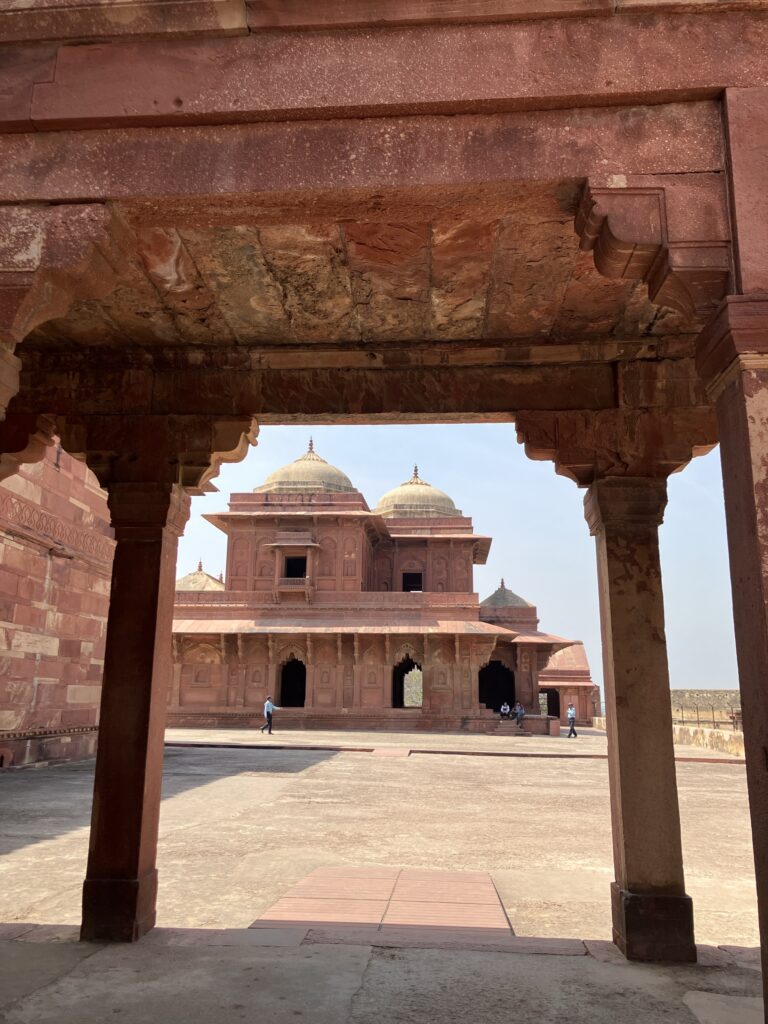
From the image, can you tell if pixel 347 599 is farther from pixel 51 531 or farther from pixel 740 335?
pixel 740 335

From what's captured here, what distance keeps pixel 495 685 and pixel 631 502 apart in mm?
30291

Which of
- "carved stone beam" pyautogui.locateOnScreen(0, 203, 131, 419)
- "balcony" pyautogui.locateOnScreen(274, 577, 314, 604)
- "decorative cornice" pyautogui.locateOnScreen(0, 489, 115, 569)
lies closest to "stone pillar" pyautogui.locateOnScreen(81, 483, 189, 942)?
"carved stone beam" pyautogui.locateOnScreen(0, 203, 131, 419)

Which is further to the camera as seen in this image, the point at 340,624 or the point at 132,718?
the point at 340,624

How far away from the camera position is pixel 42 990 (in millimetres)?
3352

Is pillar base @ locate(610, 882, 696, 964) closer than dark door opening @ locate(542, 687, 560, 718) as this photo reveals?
Yes

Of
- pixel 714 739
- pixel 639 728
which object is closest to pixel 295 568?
pixel 714 739

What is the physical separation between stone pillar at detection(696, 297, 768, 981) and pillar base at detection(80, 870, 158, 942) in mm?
3155

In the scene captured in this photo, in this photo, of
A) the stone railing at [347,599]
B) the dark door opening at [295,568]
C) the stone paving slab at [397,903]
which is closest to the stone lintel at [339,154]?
the stone paving slab at [397,903]

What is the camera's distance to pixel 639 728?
4289mm

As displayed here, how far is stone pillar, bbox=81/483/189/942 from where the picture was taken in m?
4.16

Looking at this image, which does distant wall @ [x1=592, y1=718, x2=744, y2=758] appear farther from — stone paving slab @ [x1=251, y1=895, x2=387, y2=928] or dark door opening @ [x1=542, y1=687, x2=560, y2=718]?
stone paving slab @ [x1=251, y1=895, x2=387, y2=928]

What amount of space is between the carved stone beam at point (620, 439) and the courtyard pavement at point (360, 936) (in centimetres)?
258

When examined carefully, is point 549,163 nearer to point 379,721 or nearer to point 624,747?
point 624,747

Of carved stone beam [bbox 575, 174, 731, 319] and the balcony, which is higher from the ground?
the balcony
